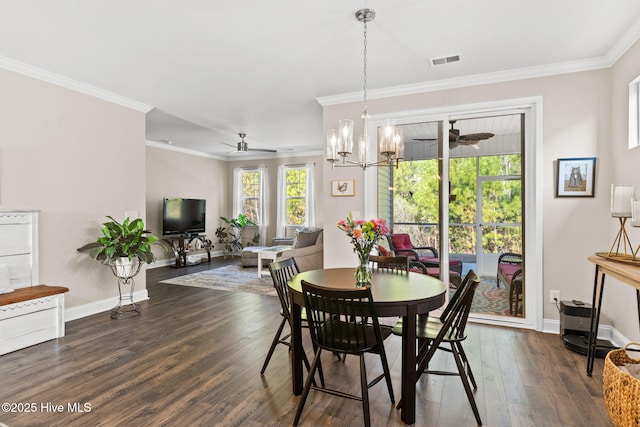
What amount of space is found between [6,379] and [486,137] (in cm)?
547

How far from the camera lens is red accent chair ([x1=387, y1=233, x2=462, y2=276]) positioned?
4.28 meters

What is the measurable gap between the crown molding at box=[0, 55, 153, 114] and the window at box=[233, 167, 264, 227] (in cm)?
475

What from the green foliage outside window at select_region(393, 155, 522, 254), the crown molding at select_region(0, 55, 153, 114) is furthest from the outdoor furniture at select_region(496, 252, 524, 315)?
the crown molding at select_region(0, 55, 153, 114)

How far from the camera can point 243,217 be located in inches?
359

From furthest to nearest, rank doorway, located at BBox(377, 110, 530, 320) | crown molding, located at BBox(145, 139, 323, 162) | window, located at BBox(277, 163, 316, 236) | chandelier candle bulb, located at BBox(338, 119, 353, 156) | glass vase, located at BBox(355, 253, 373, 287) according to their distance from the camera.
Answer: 1. window, located at BBox(277, 163, 316, 236)
2. crown molding, located at BBox(145, 139, 323, 162)
3. doorway, located at BBox(377, 110, 530, 320)
4. chandelier candle bulb, located at BBox(338, 119, 353, 156)
5. glass vase, located at BBox(355, 253, 373, 287)

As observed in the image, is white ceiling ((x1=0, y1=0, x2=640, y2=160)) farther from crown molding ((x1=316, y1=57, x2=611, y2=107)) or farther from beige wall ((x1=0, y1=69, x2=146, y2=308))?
beige wall ((x1=0, y1=69, x2=146, y2=308))

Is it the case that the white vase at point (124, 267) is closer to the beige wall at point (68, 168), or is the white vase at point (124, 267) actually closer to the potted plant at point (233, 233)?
the beige wall at point (68, 168)

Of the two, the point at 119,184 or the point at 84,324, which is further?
the point at 119,184

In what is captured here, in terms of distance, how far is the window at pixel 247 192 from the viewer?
9.47m

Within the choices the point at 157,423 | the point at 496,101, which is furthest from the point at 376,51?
the point at 157,423

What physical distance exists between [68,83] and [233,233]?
6.01 meters

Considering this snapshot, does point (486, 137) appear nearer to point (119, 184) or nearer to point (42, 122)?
point (119, 184)

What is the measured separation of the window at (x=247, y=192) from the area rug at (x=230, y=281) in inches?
99.2

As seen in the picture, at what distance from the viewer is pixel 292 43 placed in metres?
3.03
